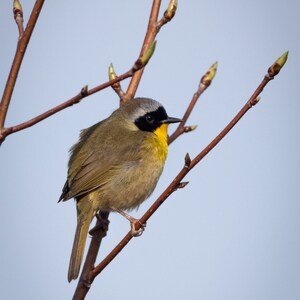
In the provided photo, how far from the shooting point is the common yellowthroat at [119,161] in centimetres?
456

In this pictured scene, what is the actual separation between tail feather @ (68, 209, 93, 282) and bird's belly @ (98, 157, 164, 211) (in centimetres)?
30

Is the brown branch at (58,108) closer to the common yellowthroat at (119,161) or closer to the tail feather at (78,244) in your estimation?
the tail feather at (78,244)

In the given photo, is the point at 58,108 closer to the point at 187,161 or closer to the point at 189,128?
the point at 187,161

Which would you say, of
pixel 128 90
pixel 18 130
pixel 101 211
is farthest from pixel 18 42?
pixel 101 211

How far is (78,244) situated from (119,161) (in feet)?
3.08

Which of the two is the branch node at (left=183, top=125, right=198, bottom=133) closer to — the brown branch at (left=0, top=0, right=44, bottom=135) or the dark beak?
the dark beak

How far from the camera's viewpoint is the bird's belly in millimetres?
4652

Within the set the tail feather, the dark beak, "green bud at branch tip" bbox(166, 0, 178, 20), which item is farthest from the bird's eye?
"green bud at branch tip" bbox(166, 0, 178, 20)

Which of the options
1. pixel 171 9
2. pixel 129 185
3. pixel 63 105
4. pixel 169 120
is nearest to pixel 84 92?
pixel 63 105

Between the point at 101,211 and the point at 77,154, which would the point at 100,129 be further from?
the point at 101,211

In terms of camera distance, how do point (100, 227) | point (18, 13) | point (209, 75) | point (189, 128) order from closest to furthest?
point (18, 13) < point (209, 75) < point (189, 128) < point (100, 227)

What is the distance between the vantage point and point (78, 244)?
13.6 feet

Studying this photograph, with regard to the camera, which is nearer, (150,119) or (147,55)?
(147,55)

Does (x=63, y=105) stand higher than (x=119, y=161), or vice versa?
(x=119, y=161)
